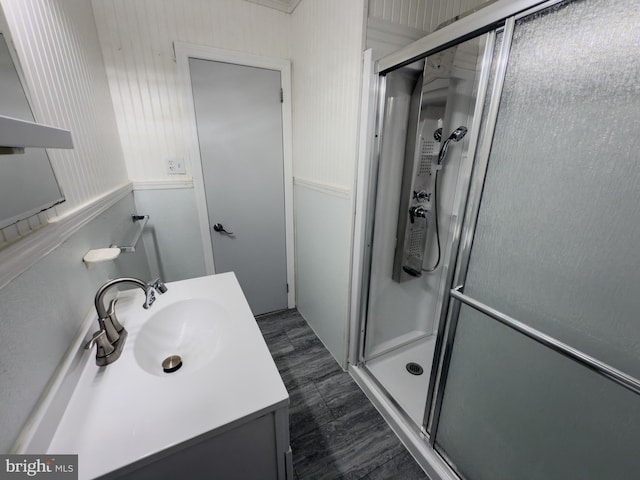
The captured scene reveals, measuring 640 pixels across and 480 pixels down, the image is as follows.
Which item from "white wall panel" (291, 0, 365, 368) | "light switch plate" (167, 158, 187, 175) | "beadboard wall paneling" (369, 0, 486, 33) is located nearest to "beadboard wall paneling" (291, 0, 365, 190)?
"white wall panel" (291, 0, 365, 368)

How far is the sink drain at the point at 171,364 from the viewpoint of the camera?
3.20ft

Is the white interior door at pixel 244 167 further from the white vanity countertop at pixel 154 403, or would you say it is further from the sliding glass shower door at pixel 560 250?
the sliding glass shower door at pixel 560 250

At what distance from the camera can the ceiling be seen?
1849 mm

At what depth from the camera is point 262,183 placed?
220 cm

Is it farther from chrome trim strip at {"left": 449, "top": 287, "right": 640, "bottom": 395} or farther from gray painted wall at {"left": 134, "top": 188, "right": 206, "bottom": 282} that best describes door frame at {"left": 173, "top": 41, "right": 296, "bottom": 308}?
chrome trim strip at {"left": 449, "top": 287, "right": 640, "bottom": 395}

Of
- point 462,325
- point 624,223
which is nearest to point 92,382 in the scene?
point 462,325

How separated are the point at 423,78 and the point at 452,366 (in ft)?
4.81

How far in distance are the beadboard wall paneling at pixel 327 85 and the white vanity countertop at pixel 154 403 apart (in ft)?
3.67

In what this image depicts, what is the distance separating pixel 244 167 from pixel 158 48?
35.3 inches

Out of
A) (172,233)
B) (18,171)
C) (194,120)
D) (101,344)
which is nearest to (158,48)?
(194,120)

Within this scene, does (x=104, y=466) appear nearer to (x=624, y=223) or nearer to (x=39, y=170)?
(x=39, y=170)
